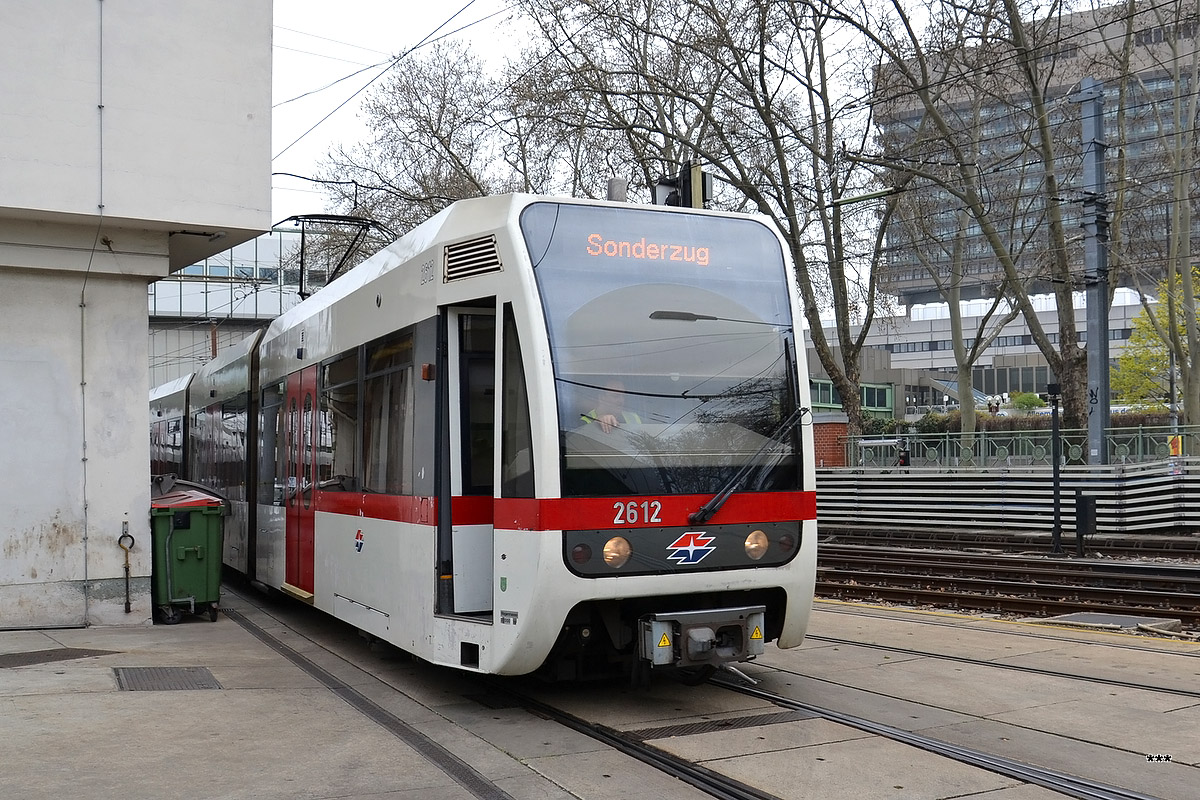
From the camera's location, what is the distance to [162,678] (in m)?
9.09

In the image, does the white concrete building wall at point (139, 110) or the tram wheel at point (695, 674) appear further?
the white concrete building wall at point (139, 110)

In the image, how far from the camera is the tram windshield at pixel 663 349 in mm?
7320

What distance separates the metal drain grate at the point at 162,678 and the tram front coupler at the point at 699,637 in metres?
3.51

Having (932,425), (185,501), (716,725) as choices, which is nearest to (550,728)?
(716,725)

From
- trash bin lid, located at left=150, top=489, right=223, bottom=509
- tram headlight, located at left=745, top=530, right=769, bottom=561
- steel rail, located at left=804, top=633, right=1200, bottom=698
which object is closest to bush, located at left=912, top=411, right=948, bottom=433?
steel rail, located at left=804, top=633, right=1200, bottom=698

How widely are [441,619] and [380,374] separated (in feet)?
7.22

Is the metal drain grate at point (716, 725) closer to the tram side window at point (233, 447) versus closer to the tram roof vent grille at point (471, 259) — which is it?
the tram roof vent grille at point (471, 259)

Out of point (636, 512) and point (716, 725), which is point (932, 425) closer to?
point (716, 725)

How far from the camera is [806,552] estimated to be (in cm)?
792

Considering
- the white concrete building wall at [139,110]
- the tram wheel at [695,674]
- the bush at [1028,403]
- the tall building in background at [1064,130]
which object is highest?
the tall building in background at [1064,130]

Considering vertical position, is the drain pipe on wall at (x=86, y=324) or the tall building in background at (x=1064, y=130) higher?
the tall building in background at (x=1064, y=130)

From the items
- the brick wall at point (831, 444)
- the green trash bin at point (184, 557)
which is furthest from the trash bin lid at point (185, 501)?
the brick wall at point (831, 444)

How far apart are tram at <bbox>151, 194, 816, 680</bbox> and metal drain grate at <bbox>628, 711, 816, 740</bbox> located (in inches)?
15.3

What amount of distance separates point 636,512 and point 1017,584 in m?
9.75
